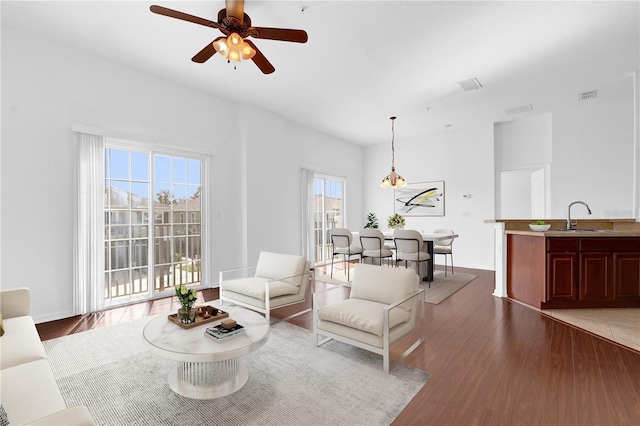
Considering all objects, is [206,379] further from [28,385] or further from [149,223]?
[149,223]

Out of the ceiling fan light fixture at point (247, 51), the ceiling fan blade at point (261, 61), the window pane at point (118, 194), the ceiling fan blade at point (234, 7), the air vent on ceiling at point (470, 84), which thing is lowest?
the window pane at point (118, 194)

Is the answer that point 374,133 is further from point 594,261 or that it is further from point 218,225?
point 594,261

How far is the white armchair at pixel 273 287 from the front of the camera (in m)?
3.49

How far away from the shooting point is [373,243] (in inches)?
218

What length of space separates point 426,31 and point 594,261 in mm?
3573

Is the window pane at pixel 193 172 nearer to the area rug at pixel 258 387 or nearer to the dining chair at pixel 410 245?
the area rug at pixel 258 387

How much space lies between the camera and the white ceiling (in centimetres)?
302

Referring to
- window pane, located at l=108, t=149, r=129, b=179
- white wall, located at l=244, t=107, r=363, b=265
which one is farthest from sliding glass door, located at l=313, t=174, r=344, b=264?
window pane, located at l=108, t=149, r=129, b=179

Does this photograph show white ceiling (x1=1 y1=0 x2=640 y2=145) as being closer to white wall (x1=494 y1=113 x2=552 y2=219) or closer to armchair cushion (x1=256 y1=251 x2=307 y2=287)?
white wall (x1=494 y1=113 x2=552 y2=219)

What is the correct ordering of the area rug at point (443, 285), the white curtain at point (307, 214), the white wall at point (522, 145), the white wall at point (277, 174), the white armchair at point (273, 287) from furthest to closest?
the white curtain at point (307, 214) → the white wall at point (522, 145) → the white wall at point (277, 174) → the area rug at point (443, 285) → the white armchair at point (273, 287)

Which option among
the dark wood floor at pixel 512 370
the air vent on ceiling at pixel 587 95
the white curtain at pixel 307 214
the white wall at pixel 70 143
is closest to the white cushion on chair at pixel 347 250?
the white curtain at pixel 307 214

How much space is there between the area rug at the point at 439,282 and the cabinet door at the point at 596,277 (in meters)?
1.63

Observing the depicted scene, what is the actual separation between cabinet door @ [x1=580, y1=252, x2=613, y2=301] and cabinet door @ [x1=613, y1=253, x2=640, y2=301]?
0.21ft

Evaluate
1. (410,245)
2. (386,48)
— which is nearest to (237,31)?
(386,48)
